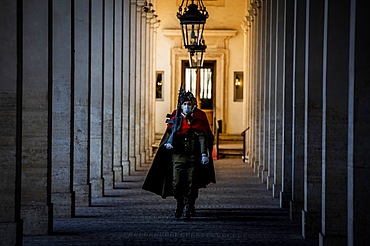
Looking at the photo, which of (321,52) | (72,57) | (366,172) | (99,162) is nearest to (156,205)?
(99,162)

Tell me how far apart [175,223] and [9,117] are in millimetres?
3857

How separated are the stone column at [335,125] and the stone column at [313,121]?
1335mm

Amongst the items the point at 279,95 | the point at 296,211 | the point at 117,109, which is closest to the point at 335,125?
the point at 296,211

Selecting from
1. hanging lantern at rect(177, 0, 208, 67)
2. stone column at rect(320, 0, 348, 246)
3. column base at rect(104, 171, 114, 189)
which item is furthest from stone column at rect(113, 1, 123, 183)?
stone column at rect(320, 0, 348, 246)

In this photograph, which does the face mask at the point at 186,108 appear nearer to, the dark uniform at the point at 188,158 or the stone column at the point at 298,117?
the dark uniform at the point at 188,158

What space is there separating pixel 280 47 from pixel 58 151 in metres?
5.40

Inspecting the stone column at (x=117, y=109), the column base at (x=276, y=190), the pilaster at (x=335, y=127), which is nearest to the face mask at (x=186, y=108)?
the pilaster at (x=335, y=127)

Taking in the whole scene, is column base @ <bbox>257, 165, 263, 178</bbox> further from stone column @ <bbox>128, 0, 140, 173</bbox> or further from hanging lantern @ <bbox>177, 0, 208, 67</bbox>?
hanging lantern @ <bbox>177, 0, 208, 67</bbox>

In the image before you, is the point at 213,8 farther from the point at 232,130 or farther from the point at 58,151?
the point at 58,151

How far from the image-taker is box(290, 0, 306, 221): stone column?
13.7m

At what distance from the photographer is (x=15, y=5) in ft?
33.8

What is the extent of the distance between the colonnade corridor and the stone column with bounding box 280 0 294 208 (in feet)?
1.30

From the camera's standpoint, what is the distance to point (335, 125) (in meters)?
10.5

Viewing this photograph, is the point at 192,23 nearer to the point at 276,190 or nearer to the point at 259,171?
the point at 276,190
